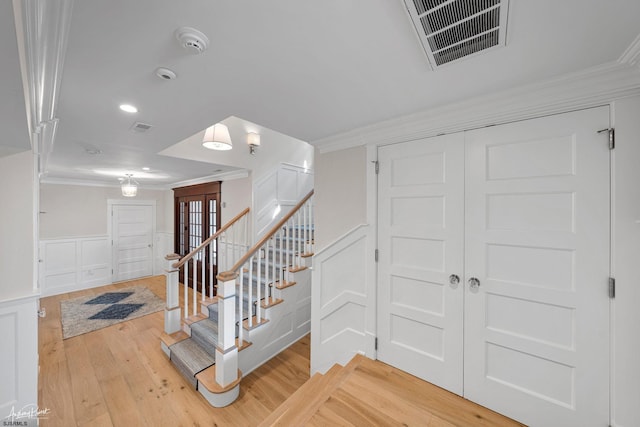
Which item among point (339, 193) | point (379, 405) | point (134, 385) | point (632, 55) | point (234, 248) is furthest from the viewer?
point (234, 248)

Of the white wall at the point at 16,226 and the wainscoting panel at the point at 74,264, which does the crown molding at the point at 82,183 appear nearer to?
the wainscoting panel at the point at 74,264

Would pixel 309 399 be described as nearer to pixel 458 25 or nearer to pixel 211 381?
pixel 211 381

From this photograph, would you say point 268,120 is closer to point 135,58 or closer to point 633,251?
point 135,58

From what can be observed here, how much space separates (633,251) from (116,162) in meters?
5.03

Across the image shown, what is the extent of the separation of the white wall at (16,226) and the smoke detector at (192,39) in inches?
78.8

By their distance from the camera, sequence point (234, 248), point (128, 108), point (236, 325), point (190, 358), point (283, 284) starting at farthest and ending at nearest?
1. point (234, 248)
2. point (283, 284)
3. point (236, 325)
4. point (190, 358)
5. point (128, 108)

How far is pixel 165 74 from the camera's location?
1.22 m

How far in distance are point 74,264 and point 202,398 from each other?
5062 mm

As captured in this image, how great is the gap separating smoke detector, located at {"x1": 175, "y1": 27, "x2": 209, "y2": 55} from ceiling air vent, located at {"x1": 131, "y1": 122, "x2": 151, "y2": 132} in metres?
1.28

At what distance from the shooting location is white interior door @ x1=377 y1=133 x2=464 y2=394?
1.62m

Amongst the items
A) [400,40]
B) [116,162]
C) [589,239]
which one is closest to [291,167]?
[116,162]

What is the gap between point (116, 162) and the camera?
337cm

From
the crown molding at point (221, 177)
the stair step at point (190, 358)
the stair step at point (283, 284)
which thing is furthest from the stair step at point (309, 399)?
the crown molding at point (221, 177)

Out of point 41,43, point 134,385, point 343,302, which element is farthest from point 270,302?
point 41,43
